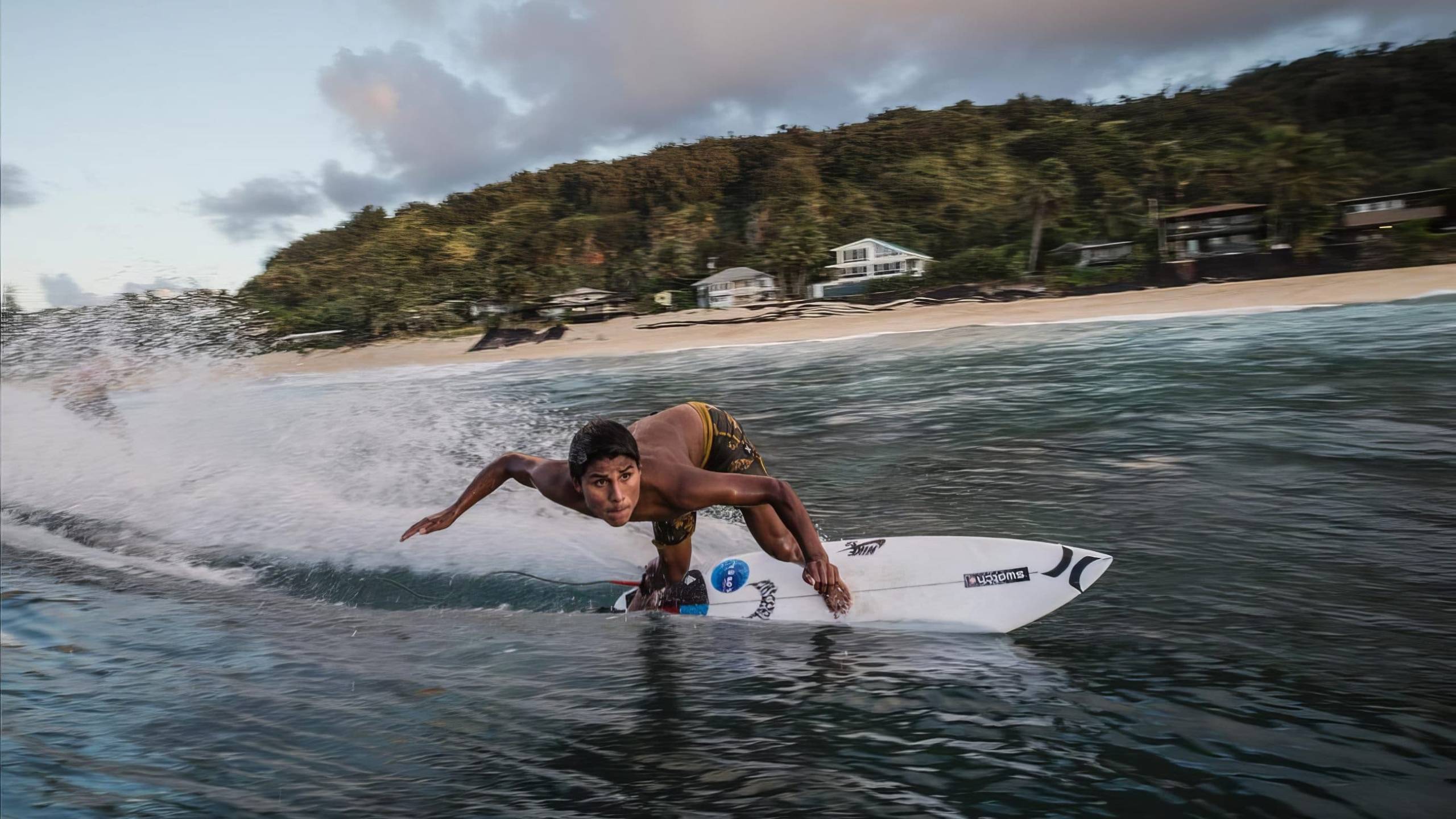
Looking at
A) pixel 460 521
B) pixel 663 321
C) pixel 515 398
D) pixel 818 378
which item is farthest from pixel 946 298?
pixel 460 521

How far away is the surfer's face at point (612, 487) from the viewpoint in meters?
4.61

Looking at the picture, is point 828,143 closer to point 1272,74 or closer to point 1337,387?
point 1272,74

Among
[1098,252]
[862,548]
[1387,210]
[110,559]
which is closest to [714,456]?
[862,548]

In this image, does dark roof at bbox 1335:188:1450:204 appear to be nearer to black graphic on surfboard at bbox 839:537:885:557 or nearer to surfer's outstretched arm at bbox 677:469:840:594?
black graphic on surfboard at bbox 839:537:885:557

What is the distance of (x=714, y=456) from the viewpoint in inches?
250

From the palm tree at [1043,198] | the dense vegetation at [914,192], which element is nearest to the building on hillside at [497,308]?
the dense vegetation at [914,192]

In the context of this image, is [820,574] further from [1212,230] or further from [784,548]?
[1212,230]

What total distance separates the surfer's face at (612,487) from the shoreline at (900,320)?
3057 cm

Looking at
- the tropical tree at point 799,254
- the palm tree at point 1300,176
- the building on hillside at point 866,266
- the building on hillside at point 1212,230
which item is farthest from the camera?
the tropical tree at point 799,254

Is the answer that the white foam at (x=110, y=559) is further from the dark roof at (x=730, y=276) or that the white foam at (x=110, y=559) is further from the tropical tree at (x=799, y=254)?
the tropical tree at (x=799, y=254)

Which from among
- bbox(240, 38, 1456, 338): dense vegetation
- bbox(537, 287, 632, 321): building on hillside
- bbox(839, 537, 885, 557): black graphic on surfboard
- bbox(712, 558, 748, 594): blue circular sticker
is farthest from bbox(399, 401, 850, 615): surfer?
bbox(537, 287, 632, 321): building on hillside

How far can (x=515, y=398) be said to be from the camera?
86.4 feet

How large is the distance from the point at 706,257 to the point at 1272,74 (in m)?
39.3

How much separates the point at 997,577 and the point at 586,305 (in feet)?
150
